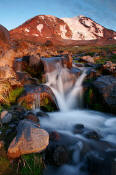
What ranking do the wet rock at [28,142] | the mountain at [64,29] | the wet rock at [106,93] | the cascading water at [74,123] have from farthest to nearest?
the mountain at [64,29], the wet rock at [106,93], the cascading water at [74,123], the wet rock at [28,142]

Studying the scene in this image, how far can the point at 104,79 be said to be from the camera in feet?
21.9

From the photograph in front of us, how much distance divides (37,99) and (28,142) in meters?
3.14

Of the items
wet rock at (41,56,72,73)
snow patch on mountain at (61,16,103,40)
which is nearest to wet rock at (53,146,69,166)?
wet rock at (41,56,72,73)

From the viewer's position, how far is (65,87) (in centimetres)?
729

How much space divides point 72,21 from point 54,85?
9511 cm

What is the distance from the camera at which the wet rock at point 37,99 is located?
5.38 metres

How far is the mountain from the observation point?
A: 69.7 metres

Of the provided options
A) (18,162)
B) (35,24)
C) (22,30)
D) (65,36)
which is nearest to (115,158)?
(18,162)

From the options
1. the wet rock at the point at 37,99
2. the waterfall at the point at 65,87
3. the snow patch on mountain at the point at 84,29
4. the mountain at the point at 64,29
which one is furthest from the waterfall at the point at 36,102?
the snow patch on mountain at the point at 84,29

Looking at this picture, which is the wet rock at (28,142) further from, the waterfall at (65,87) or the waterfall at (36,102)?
the waterfall at (65,87)

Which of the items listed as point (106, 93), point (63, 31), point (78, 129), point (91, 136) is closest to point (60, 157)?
point (91, 136)

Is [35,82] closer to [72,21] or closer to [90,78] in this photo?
[90,78]

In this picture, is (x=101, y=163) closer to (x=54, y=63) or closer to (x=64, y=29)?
(x=54, y=63)

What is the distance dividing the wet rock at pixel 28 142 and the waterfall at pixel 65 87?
3664mm
